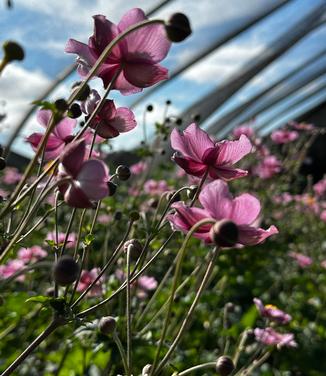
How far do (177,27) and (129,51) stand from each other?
5.8 inches

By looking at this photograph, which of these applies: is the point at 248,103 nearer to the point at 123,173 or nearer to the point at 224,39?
the point at 224,39

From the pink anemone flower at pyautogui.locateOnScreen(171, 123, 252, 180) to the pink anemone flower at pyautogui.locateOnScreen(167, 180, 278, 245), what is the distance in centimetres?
16

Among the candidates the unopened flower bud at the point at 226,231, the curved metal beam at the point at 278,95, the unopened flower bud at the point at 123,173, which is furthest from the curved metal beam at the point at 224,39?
the unopened flower bud at the point at 226,231

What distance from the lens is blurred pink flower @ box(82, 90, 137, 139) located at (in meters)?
0.89

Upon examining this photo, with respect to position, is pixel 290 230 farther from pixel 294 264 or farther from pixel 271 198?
pixel 271 198

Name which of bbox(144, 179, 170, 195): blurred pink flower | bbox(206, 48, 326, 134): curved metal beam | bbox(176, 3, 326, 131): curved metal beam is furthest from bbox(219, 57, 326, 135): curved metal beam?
bbox(144, 179, 170, 195): blurred pink flower

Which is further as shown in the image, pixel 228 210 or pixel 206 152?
pixel 206 152

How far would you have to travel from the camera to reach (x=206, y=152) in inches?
36.5

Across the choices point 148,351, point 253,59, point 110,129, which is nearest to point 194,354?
point 148,351

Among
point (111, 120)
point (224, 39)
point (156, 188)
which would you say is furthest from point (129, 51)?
point (224, 39)

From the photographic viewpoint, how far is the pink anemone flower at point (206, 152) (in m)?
0.92

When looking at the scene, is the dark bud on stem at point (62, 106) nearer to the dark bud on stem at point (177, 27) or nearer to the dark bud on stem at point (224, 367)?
the dark bud on stem at point (177, 27)

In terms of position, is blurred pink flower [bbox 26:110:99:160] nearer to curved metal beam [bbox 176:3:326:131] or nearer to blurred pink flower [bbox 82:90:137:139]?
blurred pink flower [bbox 82:90:137:139]

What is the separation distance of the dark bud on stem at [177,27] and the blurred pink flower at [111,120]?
0.24 m
